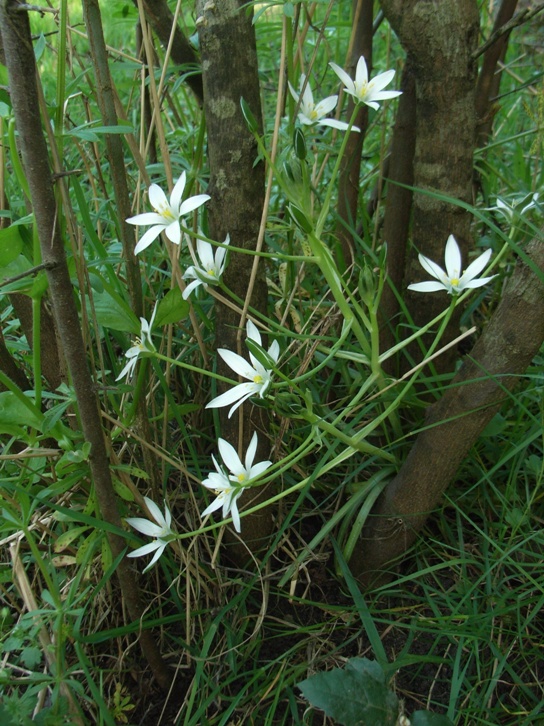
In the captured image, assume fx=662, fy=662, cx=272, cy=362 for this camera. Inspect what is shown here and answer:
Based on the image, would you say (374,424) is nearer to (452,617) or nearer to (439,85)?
(452,617)

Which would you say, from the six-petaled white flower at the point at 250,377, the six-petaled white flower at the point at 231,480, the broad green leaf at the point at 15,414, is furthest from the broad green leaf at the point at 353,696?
the broad green leaf at the point at 15,414

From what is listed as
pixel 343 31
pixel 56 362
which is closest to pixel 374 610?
pixel 56 362

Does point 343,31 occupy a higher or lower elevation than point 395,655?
higher

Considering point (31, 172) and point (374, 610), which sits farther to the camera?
point (374, 610)

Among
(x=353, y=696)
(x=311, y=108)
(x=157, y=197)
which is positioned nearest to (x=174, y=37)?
(x=311, y=108)

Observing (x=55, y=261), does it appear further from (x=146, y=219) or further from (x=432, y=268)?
(x=432, y=268)

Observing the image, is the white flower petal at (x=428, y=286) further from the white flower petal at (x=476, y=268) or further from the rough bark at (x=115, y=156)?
the rough bark at (x=115, y=156)
